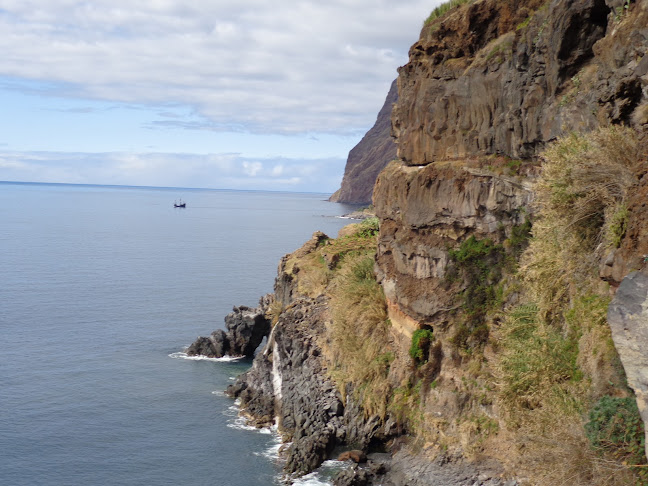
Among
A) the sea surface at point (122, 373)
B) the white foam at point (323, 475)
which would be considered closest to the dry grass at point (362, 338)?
the white foam at point (323, 475)

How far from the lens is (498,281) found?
25172 mm

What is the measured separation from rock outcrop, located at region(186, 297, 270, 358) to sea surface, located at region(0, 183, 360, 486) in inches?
48.0

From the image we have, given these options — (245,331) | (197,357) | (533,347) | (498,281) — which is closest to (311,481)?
(498,281)

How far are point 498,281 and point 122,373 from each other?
1079 inches

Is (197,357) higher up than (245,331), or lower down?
lower down

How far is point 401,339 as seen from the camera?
28.5 metres

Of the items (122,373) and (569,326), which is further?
(122,373)

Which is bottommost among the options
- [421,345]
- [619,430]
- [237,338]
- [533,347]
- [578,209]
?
[237,338]

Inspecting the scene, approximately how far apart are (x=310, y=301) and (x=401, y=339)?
902 centimetres

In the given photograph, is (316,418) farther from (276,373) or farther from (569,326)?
(569,326)

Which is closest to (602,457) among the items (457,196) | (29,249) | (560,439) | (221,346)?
(560,439)

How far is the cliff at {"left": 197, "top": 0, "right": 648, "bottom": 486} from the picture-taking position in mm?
16453

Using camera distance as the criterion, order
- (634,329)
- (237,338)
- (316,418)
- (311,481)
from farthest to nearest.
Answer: (237,338) < (316,418) < (311,481) < (634,329)

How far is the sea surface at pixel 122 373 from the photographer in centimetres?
3059
